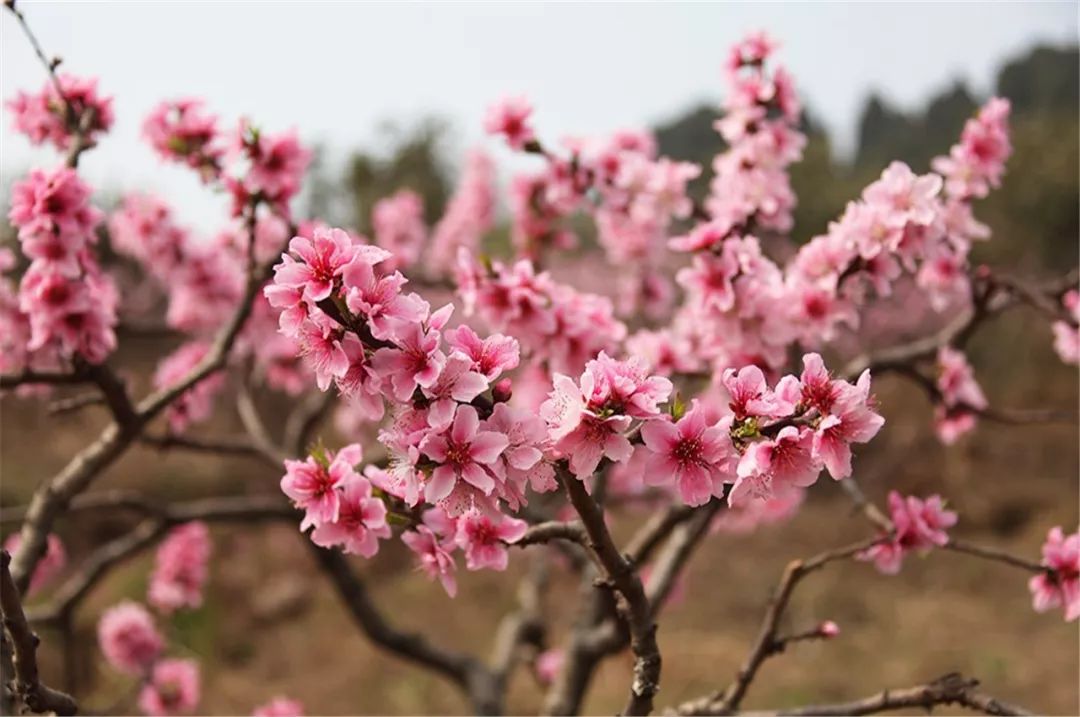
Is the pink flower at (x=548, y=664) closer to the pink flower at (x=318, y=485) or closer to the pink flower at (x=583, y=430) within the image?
the pink flower at (x=318, y=485)

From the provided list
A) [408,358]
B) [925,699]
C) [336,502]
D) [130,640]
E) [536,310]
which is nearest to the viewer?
[408,358]

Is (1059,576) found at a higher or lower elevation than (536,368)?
lower

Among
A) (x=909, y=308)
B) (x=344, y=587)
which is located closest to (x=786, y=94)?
(x=344, y=587)

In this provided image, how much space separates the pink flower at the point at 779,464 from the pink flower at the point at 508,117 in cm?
181

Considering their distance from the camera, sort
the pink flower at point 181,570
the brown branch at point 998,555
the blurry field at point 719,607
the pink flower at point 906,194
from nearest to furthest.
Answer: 1. the brown branch at point 998,555
2. the pink flower at point 906,194
3. the pink flower at point 181,570
4. the blurry field at point 719,607

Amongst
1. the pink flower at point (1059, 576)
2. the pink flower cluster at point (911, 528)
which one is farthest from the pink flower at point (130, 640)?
the pink flower at point (1059, 576)

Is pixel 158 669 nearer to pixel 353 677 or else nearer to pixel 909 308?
pixel 353 677

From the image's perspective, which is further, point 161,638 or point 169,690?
point 161,638

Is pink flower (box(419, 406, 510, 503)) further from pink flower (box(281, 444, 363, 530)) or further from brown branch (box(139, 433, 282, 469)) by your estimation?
brown branch (box(139, 433, 282, 469))

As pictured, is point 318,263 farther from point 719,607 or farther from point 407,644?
point 719,607

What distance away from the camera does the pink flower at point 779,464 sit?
3.55ft

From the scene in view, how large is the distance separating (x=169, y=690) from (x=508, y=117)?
219 centimetres

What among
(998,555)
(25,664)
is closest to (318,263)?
(25,664)

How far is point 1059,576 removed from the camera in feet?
5.65
